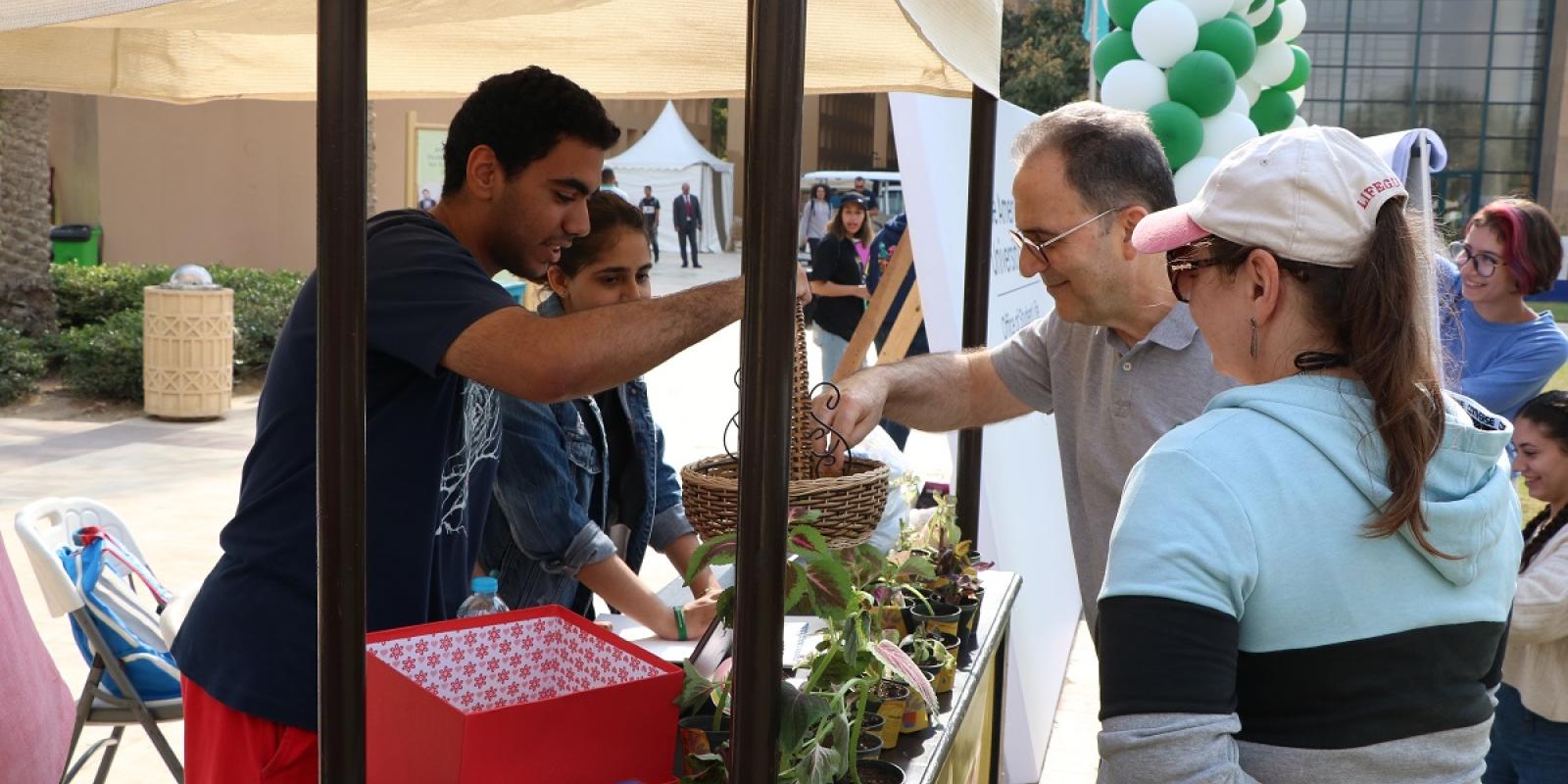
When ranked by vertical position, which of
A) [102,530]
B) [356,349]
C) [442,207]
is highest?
[442,207]

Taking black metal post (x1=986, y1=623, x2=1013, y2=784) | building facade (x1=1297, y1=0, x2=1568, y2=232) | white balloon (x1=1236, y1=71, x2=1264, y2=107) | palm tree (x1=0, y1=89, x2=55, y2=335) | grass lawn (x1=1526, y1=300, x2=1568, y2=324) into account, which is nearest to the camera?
black metal post (x1=986, y1=623, x2=1013, y2=784)

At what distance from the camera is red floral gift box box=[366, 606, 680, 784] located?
5.37 feet

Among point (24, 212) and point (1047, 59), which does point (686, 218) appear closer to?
point (1047, 59)

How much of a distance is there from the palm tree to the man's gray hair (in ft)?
35.6

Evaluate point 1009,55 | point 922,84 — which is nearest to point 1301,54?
point 922,84

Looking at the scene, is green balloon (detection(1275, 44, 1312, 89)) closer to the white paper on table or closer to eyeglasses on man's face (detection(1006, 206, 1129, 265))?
eyeglasses on man's face (detection(1006, 206, 1129, 265))

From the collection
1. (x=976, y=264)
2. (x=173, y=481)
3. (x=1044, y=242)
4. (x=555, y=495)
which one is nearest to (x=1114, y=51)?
(x=976, y=264)

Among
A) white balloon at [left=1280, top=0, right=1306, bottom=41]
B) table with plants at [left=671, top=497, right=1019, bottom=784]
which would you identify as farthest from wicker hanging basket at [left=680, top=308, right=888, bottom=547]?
white balloon at [left=1280, top=0, right=1306, bottom=41]

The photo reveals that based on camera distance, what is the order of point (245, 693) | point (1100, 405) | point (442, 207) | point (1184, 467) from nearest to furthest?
point (1184, 467)
point (245, 693)
point (442, 207)
point (1100, 405)

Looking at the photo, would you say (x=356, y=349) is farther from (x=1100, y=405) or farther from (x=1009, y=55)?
(x=1009, y=55)

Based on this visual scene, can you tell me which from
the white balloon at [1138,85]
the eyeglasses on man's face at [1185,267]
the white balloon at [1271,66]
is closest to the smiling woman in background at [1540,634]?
the eyeglasses on man's face at [1185,267]

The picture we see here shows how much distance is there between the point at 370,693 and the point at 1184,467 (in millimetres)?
1061

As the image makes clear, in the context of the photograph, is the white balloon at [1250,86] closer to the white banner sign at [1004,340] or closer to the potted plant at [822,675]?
the white banner sign at [1004,340]

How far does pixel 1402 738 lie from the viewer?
1437mm
